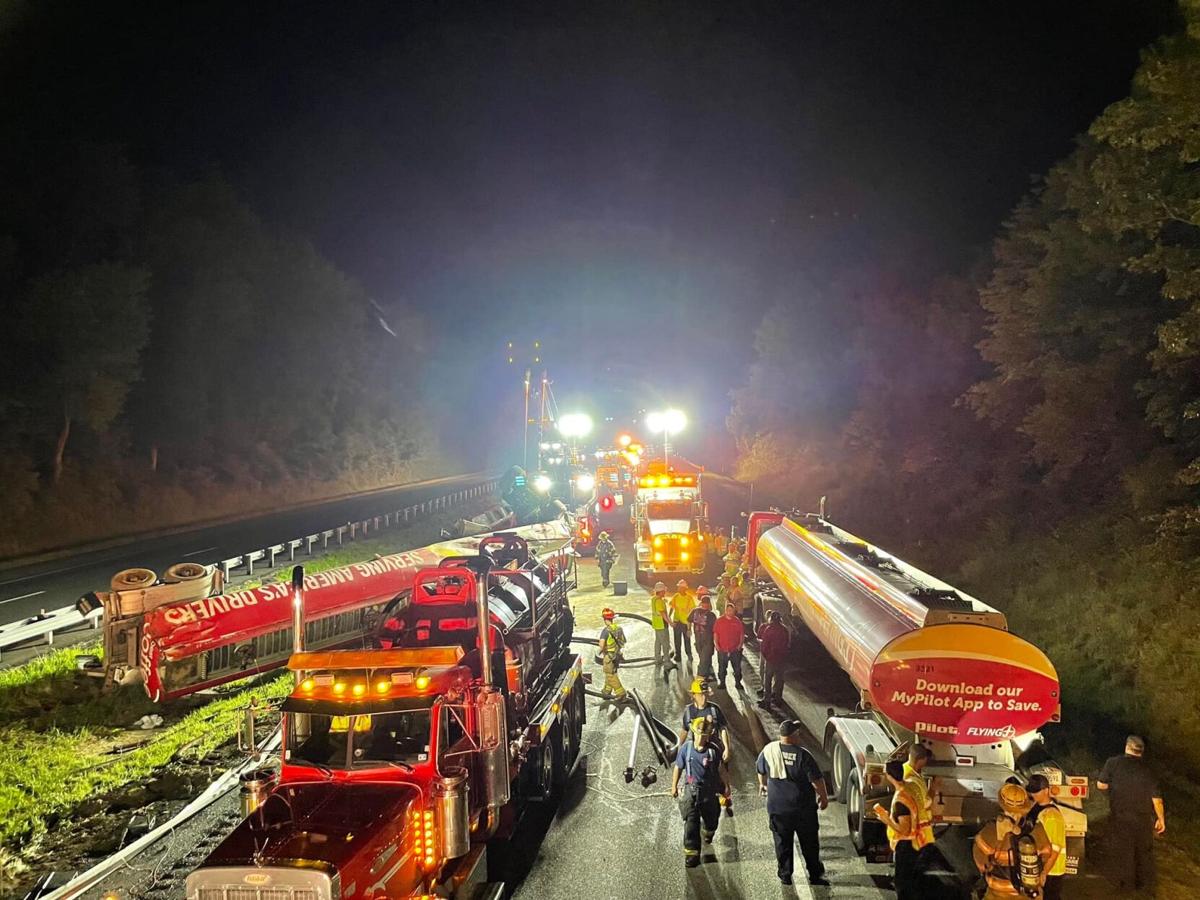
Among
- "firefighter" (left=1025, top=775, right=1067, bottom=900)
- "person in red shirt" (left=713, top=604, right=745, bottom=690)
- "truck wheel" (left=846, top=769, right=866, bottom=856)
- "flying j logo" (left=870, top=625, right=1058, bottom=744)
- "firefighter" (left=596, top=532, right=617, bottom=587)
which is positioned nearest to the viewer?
"firefighter" (left=1025, top=775, right=1067, bottom=900)

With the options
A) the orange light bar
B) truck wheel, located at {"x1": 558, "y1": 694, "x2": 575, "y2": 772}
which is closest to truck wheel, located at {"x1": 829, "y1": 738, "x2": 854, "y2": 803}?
truck wheel, located at {"x1": 558, "y1": 694, "x2": 575, "y2": 772}

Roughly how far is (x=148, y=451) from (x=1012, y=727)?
140ft

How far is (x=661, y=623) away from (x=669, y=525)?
8.83m

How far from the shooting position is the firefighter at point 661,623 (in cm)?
1452

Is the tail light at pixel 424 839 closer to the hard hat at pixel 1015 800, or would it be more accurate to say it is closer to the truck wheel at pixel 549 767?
the truck wheel at pixel 549 767

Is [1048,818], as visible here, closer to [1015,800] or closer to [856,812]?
[1015,800]

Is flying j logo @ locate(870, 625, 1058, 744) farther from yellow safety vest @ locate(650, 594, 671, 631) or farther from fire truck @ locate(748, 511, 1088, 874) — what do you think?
yellow safety vest @ locate(650, 594, 671, 631)

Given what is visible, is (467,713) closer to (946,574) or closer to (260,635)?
(260,635)

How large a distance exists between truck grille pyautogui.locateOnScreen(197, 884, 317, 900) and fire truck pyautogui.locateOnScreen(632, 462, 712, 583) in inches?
709

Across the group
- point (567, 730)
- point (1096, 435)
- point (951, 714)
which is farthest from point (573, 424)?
point (951, 714)

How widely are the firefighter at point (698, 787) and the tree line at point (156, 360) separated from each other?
94.4 ft

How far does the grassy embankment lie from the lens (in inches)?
358

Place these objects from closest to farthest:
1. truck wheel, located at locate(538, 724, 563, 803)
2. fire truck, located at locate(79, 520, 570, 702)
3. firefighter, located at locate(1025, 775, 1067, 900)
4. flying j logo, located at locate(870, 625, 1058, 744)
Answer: firefighter, located at locate(1025, 775, 1067, 900)
flying j logo, located at locate(870, 625, 1058, 744)
truck wheel, located at locate(538, 724, 563, 803)
fire truck, located at locate(79, 520, 570, 702)

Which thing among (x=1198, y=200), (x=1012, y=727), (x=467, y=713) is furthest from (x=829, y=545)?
(x=467, y=713)
